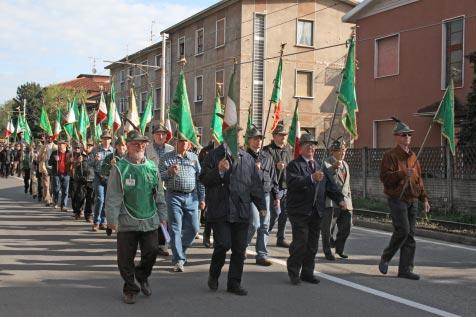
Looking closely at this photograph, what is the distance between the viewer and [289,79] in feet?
115

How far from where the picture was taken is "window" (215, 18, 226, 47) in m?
35.9

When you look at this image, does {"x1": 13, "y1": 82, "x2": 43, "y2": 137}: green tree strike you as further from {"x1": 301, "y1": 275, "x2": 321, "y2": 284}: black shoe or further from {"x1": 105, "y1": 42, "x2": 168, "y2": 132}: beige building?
{"x1": 301, "y1": 275, "x2": 321, "y2": 284}: black shoe

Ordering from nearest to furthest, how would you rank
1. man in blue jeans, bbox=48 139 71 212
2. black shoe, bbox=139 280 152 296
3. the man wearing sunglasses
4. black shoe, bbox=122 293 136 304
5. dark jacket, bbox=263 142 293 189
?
black shoe, bbox=122 293 136 304 → black shoe, bbox=139 280 152 296 → the man wearing sunglasses → dark jacket, bbox=263 142 293 189 → man in blue jeans, bbox=48 139 71 212

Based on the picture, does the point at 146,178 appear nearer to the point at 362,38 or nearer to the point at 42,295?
the point at 42,295

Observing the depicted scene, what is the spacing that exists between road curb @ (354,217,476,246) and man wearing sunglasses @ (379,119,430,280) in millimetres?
4159

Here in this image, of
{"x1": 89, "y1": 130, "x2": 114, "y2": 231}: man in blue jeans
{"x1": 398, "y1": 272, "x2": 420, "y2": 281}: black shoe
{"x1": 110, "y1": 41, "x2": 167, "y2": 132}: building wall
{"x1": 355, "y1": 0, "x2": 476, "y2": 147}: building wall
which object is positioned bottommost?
{"x1": 398, "y1": 272, "x2": 420, "y2": 281}: black shoe

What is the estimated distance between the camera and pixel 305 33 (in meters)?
35.3

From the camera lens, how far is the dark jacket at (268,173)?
353 inches

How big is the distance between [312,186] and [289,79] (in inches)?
1103

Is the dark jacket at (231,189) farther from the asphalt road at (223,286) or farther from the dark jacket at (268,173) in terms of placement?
the dark jacket at (268,173)

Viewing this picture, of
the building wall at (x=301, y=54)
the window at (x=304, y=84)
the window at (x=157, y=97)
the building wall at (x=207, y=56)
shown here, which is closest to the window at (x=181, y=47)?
the building wall at (x=207, y=56)

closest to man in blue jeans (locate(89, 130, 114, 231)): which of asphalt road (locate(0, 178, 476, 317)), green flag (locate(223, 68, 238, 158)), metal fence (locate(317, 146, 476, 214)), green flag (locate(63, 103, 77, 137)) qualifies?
asphalt road (locate(0, 178, 476, 317))

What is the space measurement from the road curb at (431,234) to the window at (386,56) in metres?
10.4

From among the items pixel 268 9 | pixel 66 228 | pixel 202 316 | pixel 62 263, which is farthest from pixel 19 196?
pixel 268 9
